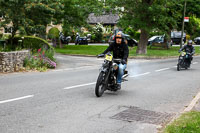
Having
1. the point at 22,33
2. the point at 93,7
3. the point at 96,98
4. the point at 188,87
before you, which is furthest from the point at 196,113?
the point at 93,7

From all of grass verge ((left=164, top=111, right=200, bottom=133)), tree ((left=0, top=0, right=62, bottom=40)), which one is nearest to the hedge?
tree ((left=0, top=0, right=62, bottom=40))

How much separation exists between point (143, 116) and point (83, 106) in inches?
57.2

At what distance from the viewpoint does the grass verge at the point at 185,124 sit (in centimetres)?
543

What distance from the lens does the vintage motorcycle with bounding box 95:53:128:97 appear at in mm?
8648

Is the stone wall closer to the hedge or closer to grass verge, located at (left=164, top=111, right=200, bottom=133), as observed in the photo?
the hedge

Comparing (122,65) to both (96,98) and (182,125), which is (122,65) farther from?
(182,125)

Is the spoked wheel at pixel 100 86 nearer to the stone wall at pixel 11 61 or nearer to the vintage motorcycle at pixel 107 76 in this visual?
the vintage motorcycle at pixel 107 76

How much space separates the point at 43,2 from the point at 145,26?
11085mm

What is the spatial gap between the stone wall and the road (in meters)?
2.43

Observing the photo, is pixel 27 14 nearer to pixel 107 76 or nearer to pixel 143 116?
pixel 107 76

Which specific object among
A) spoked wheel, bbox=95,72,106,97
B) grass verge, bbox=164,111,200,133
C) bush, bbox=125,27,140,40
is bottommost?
grass verge, bbox=164,111,200,133

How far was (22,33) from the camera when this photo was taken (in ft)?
59.2

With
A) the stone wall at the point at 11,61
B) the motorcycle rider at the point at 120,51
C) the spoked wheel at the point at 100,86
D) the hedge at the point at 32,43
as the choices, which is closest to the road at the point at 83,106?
the spoked wheel at the point at 100,86

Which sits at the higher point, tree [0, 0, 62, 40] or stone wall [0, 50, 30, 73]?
tree [0, 0, 62, 40]
